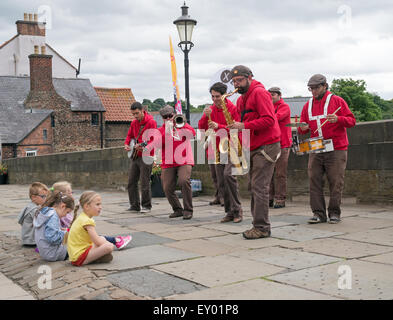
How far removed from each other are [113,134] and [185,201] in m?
36.4

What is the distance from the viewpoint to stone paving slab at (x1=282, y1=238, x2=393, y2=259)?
471 centimetres

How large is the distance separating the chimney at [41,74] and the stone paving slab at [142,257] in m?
37.7

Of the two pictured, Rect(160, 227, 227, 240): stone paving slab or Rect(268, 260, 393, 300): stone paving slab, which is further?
Rect(160, 227, 227, 240): stone paving slab

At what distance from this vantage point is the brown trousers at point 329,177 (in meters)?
6.54

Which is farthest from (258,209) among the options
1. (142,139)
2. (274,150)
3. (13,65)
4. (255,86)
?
(13,65)

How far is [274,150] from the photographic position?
5.78 metres

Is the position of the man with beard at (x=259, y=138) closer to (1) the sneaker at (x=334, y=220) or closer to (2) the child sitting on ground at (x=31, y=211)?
(1) the sneaker at (x=334, y=220)

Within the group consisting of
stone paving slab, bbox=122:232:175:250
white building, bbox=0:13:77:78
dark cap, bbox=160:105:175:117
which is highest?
white building, bbox=0:13:77:78

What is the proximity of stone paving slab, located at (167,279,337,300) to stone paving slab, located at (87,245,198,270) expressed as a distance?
111 cm

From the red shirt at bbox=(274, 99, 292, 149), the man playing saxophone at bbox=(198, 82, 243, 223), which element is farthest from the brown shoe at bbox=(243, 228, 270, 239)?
the red shirt at bbox=(274, 99, 292, 149)

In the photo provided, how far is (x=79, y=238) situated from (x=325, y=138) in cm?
347

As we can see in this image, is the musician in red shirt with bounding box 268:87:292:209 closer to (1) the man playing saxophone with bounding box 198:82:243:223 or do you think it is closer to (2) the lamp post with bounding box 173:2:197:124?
(1) the man playing saxophone with bounding box 198:82:243:223
